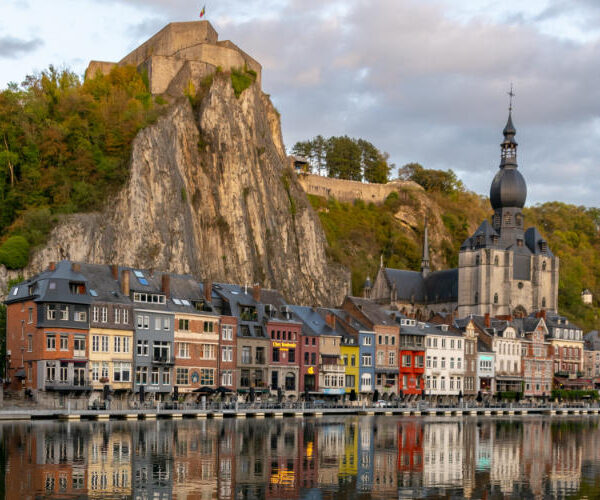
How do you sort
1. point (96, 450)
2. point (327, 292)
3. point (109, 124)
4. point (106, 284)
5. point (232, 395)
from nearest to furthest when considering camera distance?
point (96, 450) → point (106, 284) → point (232, 395) → point (109, 124) → point (327, 292)

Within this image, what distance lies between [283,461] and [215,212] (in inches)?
2687

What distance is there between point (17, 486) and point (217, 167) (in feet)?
257

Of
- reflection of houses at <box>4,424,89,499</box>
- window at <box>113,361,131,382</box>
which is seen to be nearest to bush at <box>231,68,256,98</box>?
window at <box>113,361,131,382</box>

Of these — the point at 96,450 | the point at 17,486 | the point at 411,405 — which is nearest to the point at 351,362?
the point at 411,405

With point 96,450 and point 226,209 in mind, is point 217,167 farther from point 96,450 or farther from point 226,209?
point 96,450

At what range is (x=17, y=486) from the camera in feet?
104

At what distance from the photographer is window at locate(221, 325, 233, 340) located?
7738 centimetres

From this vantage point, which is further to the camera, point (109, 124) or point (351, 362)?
point (109, 124)

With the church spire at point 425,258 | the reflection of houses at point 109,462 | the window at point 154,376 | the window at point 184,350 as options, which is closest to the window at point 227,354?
the window at point 184,350

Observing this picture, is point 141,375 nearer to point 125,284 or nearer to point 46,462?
point 125,284

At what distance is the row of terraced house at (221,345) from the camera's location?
224ft

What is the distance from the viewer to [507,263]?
424 feet

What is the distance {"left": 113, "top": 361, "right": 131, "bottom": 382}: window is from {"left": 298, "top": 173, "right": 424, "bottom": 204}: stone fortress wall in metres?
87.3

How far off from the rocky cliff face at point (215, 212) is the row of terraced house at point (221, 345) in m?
15.3
